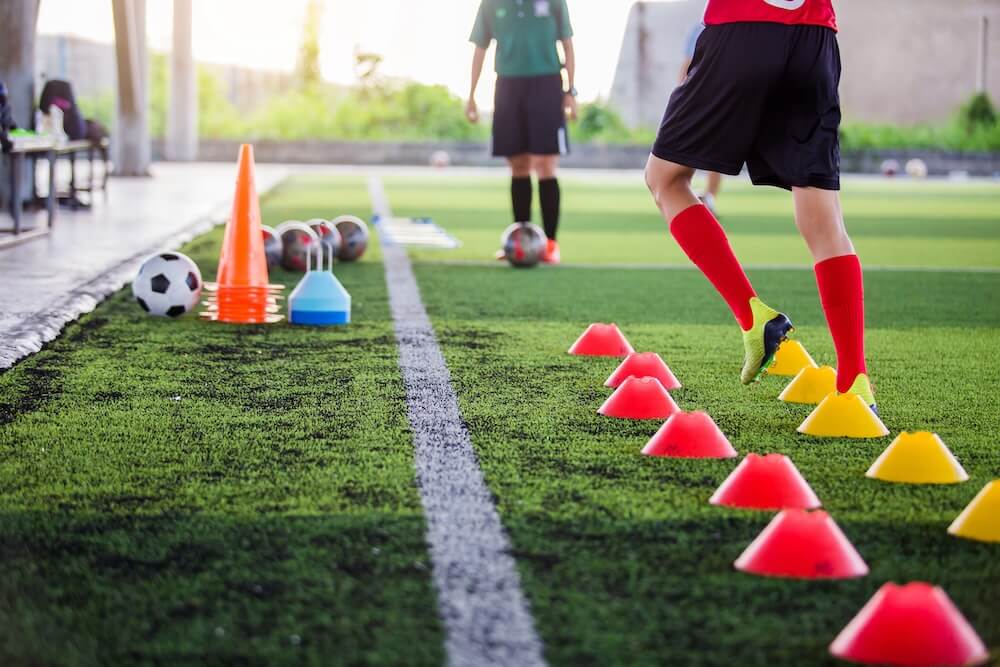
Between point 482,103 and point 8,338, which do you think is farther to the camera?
point 482,103

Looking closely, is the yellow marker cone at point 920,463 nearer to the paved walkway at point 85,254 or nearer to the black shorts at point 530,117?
A: the paved walkway at point 85,254

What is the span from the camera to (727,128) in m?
4.72

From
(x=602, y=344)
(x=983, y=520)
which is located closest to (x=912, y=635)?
(x=983, y=520)

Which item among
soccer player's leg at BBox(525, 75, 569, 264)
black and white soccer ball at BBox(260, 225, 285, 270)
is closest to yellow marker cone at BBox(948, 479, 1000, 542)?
black and white soccer ball at BBox(260, 225, 285, 270)

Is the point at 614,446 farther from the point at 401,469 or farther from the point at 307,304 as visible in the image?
the point at 307,304

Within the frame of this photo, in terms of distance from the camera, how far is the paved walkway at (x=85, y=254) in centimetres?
623

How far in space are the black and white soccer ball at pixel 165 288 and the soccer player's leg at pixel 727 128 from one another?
277 centimetres

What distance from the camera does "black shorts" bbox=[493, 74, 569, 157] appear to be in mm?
10148

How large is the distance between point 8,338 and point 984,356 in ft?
13.1

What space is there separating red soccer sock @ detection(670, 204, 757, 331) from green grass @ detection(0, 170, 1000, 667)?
1.13ft

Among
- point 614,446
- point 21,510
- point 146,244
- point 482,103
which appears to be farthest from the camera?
point 482,103

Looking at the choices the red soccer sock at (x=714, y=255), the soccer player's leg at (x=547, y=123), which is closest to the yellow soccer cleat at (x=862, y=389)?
the red soccer sock at (x=714, y=255)

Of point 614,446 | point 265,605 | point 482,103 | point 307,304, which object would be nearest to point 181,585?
point 265,605

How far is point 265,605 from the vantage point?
8.54 ft
